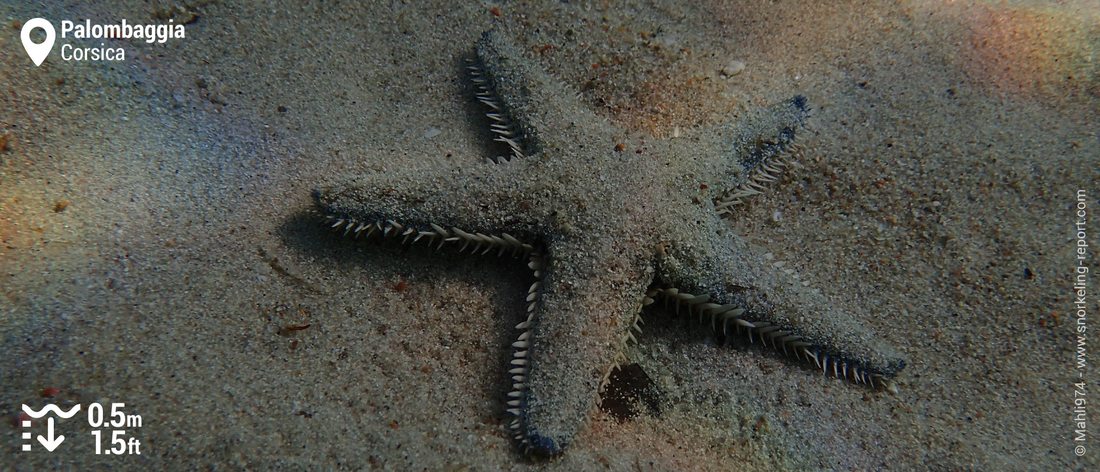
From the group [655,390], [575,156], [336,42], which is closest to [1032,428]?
[655,390]

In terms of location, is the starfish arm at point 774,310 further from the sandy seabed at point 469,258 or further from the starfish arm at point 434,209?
the starfish arm at point 434,209

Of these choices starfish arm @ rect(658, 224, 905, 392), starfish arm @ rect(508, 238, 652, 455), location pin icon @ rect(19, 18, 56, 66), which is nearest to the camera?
starfish arm @ rect(508, 238, 652, 455)

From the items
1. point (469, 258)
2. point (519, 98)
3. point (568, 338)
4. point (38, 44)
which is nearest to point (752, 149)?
point (519, 98)

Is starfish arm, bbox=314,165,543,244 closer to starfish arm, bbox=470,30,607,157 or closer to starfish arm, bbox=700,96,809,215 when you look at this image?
starfish arm, bbox=470,30,607,157

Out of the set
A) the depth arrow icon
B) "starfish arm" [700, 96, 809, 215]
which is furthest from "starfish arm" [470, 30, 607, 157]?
the depth arrow icon

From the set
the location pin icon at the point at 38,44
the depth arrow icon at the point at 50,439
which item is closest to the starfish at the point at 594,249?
the depth arrow icon at the point at 50,439

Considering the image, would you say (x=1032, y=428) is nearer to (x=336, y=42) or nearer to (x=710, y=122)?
(x=710, y=122)
